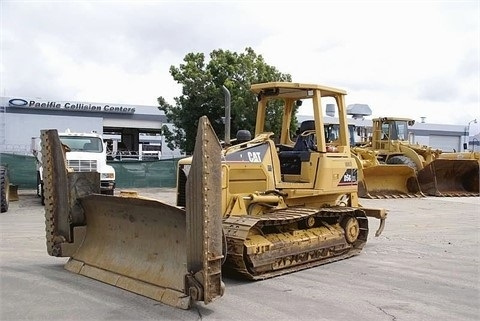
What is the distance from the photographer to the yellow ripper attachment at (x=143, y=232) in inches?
197

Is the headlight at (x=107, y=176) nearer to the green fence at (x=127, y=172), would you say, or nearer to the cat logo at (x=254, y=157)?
the green fence at (x=127, y=172)

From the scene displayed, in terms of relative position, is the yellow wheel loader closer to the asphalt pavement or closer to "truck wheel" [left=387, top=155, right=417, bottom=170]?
"truck wheel" [left=387, top=155, right=417, bottom=170]

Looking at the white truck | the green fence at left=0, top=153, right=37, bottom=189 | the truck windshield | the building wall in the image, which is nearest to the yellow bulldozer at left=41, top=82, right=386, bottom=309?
the white truck

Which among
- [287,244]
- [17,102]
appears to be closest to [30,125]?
[17,102]

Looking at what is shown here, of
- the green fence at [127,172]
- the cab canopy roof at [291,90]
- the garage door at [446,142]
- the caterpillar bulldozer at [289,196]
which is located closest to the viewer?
the caterpillar bulldozer at [289,196]

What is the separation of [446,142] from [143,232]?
198 ft

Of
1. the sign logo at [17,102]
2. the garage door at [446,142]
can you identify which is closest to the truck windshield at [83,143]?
the sign logo at [17,102]

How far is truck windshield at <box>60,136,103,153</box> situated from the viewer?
16.0 meters

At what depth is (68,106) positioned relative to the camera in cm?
3994

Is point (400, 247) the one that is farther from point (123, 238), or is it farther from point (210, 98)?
point (210, 98)

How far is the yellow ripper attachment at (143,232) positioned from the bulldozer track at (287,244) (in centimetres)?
91

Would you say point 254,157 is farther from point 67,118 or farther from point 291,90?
point 67,118

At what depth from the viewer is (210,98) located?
974 inches

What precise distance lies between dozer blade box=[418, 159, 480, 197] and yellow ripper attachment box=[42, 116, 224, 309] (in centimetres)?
1609
